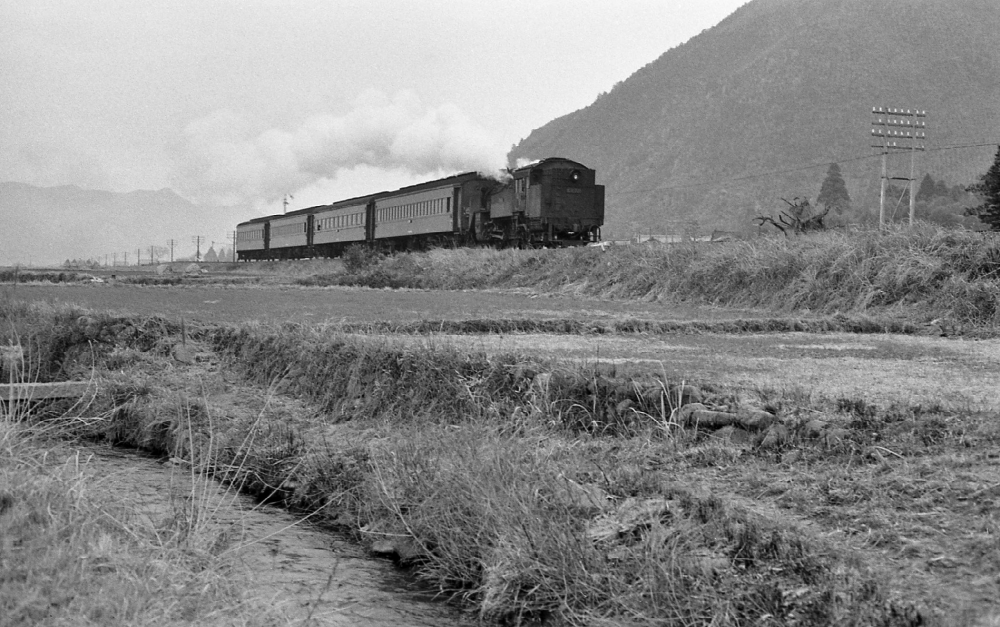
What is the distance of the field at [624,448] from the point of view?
4.32 m

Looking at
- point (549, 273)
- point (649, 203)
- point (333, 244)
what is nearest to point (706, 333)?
point (549, 273)

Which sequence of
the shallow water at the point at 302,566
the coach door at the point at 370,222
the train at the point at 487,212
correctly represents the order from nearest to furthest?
the shallow water at the point at 302,566
the train at the point at 487,212
the coach door at the point at 370,222

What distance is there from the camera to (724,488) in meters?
5.24

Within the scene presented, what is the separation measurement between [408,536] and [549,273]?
19.2 metres

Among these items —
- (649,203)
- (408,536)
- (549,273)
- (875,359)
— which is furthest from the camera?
(649,203)

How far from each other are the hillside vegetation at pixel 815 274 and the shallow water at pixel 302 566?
29.7 feet

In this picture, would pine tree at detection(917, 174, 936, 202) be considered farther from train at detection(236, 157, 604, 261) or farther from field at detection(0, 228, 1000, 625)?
field at detection(0, 228, 1000, 625)

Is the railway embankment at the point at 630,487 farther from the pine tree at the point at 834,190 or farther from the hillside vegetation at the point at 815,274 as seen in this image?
the pine tree at the point at 834,190

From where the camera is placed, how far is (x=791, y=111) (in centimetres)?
14225

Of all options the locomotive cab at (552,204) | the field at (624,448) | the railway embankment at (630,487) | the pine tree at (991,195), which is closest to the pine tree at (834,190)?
the pine tree at (991,195)

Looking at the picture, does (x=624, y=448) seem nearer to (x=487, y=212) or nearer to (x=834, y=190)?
(x=487, y=212)

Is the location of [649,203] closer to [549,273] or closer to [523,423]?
[549,273]

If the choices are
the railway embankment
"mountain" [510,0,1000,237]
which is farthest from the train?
"mountain" [510,0,1000,237]

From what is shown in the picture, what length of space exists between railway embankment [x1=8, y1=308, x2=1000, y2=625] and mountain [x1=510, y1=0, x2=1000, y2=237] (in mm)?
90679
